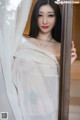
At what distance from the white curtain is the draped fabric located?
0.11 feet

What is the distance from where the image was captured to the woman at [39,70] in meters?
1.53

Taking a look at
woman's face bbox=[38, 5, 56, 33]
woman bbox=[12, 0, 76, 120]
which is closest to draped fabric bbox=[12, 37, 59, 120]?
woman bbox=[12, 0, 76, 120]

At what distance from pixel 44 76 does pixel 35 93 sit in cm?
12

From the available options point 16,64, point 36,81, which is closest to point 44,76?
point 36,81

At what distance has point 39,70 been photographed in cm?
154

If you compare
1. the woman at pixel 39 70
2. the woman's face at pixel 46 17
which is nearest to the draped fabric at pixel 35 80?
the woman at pixel 39 70

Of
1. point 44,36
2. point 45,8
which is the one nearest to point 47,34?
point 44,36

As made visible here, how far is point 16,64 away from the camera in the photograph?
1.54 metres

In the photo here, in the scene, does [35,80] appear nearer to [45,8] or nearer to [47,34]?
[47,34]

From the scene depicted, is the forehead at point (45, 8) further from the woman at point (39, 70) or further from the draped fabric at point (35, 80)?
the draped fabric at point (35, 80)

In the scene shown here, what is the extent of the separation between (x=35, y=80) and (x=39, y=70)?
0.07 m

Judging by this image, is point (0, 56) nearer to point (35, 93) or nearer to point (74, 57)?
point (35, 93)

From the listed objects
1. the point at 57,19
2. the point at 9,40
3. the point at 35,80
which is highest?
the point at 57,19

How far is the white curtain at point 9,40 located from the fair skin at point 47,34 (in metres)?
0.10
